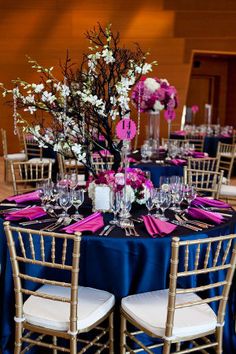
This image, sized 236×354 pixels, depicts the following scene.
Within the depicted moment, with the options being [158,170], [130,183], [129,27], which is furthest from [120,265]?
[129,27]

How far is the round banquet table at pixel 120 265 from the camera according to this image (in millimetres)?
2400

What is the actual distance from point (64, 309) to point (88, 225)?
513 millimetres

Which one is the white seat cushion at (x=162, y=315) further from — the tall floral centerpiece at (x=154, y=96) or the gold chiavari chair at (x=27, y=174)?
the tall floral centerpiece at (x=154, y=96)

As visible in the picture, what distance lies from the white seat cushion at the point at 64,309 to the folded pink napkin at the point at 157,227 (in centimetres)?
42

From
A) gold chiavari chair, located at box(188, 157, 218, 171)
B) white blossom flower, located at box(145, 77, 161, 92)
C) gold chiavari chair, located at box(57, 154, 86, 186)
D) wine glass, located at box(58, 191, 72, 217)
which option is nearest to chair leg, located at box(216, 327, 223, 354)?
wine glass, located at box(58, 191, 72, 217)

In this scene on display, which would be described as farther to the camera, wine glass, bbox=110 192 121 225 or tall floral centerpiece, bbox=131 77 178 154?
tall floral centerpiece, bbox=131 77 178 154

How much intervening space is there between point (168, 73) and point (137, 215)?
8.36 metres

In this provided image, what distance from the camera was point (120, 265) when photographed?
245 cm

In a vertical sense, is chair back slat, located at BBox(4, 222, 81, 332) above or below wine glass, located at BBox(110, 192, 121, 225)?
below

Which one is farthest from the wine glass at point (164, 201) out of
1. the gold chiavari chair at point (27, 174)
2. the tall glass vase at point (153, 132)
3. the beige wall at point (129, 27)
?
the beige wall at point (129, 27)

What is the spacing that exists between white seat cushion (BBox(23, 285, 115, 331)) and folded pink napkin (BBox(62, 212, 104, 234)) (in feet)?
1.08

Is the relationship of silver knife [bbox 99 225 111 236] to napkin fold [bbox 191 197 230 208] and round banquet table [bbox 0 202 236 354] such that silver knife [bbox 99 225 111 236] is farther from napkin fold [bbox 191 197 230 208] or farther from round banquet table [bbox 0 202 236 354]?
napkin fold [bbox 191 197 230 208]

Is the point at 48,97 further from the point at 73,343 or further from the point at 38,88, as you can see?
the point at 73,343

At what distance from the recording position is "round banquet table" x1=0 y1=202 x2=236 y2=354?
2.40 m
